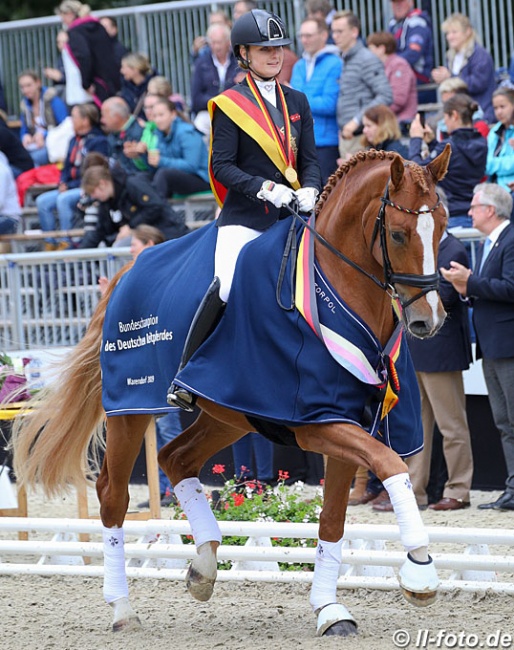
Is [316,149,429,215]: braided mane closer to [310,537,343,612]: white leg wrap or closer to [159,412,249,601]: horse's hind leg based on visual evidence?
[159,412,249,601]: horse's hind leg

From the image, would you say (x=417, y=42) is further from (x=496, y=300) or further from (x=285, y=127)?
(x=285, y=127)

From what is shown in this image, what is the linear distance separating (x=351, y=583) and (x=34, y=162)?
10.4 m

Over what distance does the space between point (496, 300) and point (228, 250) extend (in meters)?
3.20

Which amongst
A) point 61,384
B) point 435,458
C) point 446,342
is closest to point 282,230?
point 61,384

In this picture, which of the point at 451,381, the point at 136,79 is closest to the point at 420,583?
the point at 451,381

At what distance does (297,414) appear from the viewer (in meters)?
5.21

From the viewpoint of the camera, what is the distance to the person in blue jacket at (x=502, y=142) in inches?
396

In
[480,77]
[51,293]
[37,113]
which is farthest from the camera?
[37,113]

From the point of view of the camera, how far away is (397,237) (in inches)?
200

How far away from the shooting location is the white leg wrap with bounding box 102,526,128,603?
625 cm

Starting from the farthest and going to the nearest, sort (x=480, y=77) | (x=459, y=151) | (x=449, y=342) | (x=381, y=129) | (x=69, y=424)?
(x=480, y=77)
(x=381, y=129)
(x=459, y=151)
(x=449, y=342)
(x=69, y=424)

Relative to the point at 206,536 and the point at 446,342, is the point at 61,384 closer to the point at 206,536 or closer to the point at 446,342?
the point at 206,536

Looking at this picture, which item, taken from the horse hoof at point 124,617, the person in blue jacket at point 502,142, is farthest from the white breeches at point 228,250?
the person in blue jacket at point 502,142

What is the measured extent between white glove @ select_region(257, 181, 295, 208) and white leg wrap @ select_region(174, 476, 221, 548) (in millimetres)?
1653
